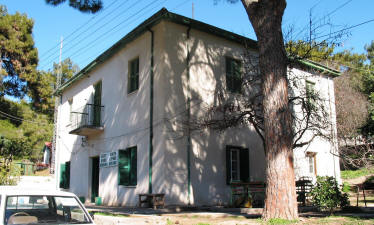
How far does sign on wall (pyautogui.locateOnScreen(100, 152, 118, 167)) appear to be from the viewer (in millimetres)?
15317

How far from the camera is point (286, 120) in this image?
8711mm

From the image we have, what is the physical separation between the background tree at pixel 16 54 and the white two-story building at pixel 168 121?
1305cm

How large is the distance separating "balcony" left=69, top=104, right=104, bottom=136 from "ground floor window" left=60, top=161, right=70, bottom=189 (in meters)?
3.36

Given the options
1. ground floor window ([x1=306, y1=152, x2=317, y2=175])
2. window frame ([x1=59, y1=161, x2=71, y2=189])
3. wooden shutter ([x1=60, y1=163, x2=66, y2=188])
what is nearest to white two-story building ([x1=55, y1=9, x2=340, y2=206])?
ground floor window ([x1=306, y1=152, x2=317, y2=175])

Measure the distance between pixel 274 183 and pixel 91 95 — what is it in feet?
41.2

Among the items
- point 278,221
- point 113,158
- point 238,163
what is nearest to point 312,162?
point 238,163

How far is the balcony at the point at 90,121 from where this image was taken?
54.5 ft

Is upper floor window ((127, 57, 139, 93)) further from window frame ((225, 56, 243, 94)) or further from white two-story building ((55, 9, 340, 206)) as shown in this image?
window frame ((225, 56, 243, 94))

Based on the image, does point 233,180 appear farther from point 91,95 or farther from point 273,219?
point 91,95

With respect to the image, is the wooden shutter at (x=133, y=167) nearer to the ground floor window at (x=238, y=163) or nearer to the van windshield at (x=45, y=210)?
the ground floor window at (x=238, y=163)

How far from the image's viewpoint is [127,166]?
47.3ft

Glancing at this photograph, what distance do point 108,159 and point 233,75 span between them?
6297mm

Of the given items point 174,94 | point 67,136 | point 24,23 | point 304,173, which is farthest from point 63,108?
point 304,173

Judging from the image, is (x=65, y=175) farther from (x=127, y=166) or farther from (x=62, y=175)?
(x=127, y=166)
